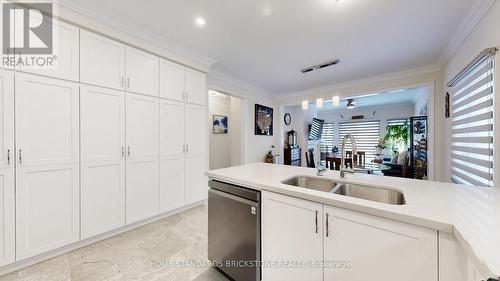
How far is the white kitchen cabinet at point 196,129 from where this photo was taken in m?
3.10

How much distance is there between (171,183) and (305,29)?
9.11 feet

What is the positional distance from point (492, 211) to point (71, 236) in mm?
3187

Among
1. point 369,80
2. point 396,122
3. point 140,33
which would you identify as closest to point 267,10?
point 140,33

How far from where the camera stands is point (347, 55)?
2.97 meters

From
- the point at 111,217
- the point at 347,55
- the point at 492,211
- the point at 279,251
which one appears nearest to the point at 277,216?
the point at 279,251

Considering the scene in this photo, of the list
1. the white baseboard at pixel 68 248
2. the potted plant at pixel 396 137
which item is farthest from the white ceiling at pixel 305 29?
the potted plant at pixel 396 137

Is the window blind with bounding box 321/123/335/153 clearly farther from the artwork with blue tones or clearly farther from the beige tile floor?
the beige tile floor

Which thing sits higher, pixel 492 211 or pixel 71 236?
pixel 492 211

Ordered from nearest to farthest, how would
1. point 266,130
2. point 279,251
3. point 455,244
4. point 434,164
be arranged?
point 455,244 → point 279,251 → point 434,164 → point 266,130

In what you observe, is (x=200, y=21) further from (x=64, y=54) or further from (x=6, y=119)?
(x=6, y=119)

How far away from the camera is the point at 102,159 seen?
2152 mm

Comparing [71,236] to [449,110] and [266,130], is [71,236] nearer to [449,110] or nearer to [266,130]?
[266,130]

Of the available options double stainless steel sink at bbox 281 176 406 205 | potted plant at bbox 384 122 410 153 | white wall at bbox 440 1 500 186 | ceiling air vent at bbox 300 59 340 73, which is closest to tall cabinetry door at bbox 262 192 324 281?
double stainless steel sink at bbox 281 176 406 205

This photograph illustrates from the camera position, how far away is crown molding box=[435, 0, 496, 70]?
1.79 metres
